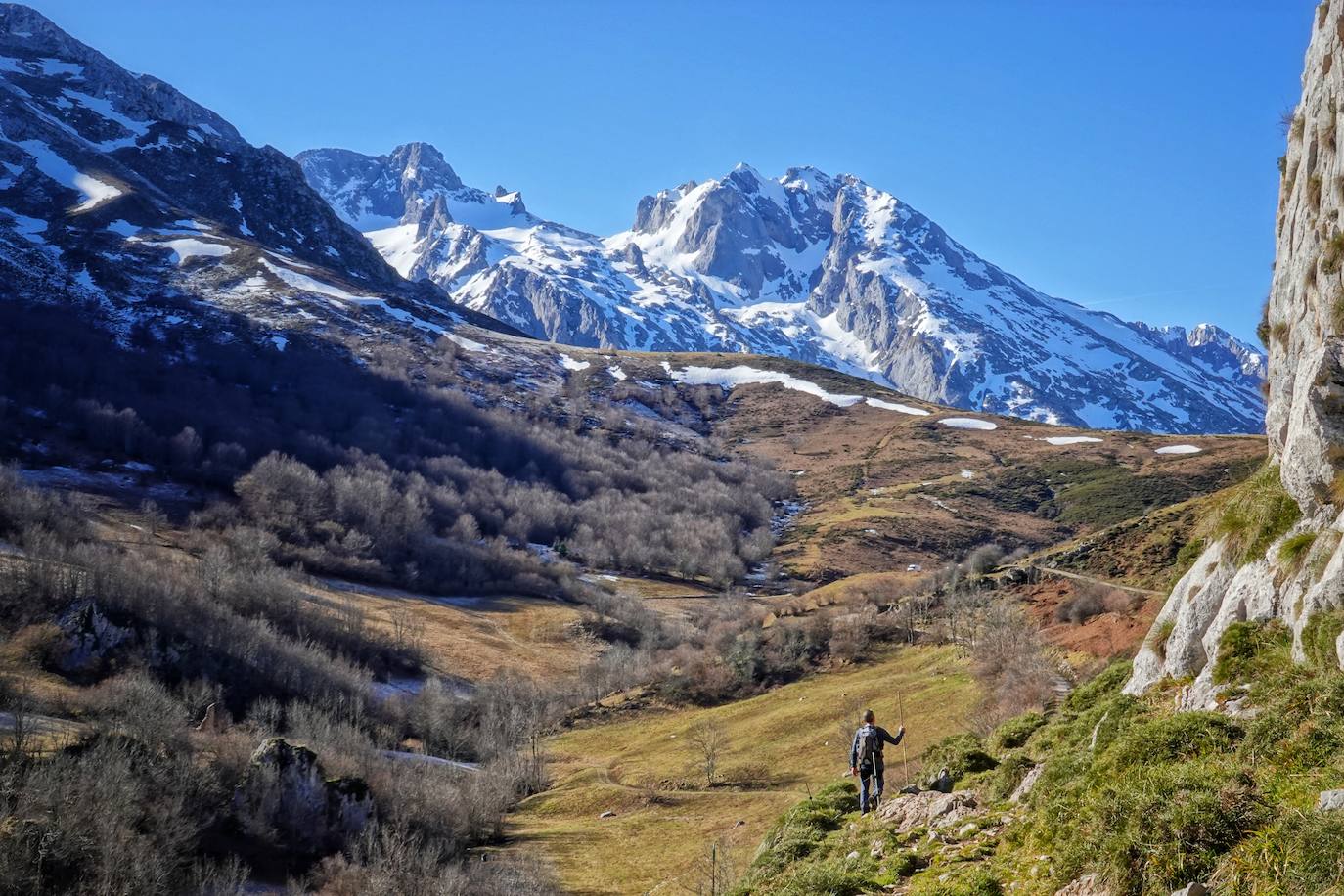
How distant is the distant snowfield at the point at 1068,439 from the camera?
17975 centimetres

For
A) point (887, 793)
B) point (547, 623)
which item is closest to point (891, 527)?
point (547, 623)

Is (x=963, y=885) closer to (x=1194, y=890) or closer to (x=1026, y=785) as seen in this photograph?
(x=1194, y=890)

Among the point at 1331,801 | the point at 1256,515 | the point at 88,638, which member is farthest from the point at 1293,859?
the point at 88,638

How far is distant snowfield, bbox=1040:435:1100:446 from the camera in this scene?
179750 millimetres

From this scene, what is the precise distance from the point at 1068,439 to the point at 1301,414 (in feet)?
596

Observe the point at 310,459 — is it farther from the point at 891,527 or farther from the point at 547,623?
the point at 891,527

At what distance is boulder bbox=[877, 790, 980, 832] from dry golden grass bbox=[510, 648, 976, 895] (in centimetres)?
803

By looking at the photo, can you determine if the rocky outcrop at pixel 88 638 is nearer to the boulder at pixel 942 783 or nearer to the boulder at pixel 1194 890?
the boulder at pixel 942 783

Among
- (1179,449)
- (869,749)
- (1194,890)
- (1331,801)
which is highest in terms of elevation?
(1179,449)

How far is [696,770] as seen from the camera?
44.7 metres

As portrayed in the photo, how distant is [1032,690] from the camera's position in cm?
2781

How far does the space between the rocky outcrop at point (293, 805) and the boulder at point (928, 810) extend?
2609 cm

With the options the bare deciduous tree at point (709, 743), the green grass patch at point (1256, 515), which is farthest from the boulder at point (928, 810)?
the bare deciduous tree at point (709, 743)

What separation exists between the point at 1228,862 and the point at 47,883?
31368 millimetres
